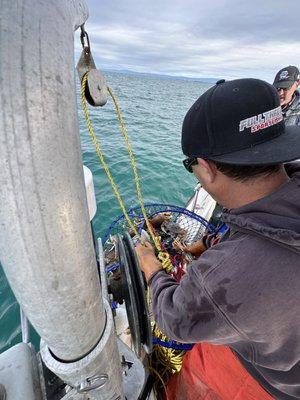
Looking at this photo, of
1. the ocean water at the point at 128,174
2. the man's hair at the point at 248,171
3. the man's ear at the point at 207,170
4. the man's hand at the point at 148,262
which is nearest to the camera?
the man's hair at the point at 248,171

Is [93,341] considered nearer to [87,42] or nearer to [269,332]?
[269,332]

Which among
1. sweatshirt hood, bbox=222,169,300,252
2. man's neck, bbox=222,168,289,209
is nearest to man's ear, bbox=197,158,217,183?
man's neck, bbox=222,168,289,209

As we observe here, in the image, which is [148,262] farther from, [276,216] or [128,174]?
[128,174]

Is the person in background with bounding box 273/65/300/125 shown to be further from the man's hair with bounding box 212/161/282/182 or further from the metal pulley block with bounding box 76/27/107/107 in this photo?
the metal pulley block with bounding box 76/27/107/107

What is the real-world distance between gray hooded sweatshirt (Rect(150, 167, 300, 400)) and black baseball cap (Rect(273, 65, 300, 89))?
5.02 meters

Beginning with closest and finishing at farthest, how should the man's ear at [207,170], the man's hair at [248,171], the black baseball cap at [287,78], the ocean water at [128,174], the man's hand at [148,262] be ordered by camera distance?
1. the man's hair at [248,171]
2. the man's ear at [207,170]
3. the man's hand at [148,262]
4. the ocean water at [128,174]
5. the black baseball cap at [287,78]

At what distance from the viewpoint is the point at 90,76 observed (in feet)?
3.14

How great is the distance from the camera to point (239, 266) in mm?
1039

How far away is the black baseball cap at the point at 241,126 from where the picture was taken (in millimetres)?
1267

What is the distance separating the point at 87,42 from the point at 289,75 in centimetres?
563

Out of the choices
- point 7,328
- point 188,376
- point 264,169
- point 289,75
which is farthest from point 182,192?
point 264,169

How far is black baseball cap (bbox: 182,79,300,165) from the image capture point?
127 cm

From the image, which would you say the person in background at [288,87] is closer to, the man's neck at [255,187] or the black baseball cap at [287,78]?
the black baseball cap at [287,78]

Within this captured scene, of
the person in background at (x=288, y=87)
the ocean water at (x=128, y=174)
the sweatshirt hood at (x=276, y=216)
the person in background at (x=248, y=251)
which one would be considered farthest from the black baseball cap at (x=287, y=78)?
the sweatshirt hood at (x=276, y=216)
